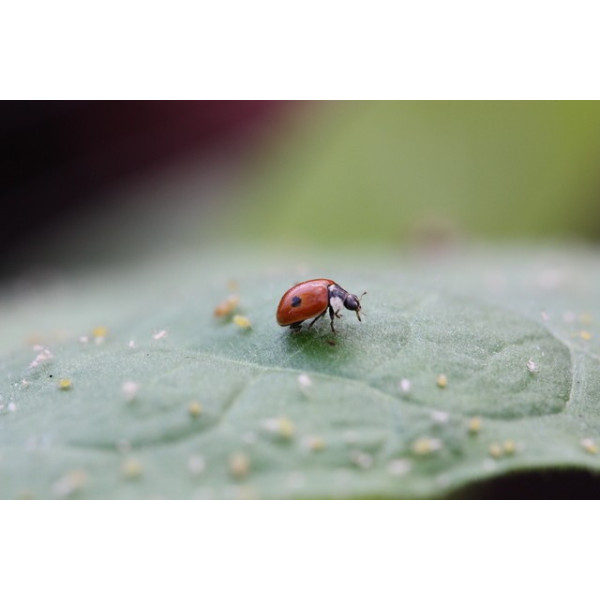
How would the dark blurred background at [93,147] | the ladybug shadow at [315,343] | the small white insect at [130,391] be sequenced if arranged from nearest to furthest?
the small white insect at [130,391]
the ladybug shadow at [315,343]
the dark blurred background at [93,147]

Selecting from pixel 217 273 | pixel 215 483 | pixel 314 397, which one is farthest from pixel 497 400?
pixel 217 273

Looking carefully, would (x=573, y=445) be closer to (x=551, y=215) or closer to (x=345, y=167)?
(x=551, y=215)

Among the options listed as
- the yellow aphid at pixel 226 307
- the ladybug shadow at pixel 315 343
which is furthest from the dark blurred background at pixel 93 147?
the ladybug shadow at pixel 315 343

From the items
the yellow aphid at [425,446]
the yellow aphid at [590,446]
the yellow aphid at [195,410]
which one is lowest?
the yellow aphid at [590,446]

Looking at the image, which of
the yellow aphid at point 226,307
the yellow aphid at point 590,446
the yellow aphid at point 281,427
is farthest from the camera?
the yellow aphid at point 226,307

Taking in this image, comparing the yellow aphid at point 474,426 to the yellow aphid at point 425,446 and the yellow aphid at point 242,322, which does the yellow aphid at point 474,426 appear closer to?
the yellow aphid at point 425,446
